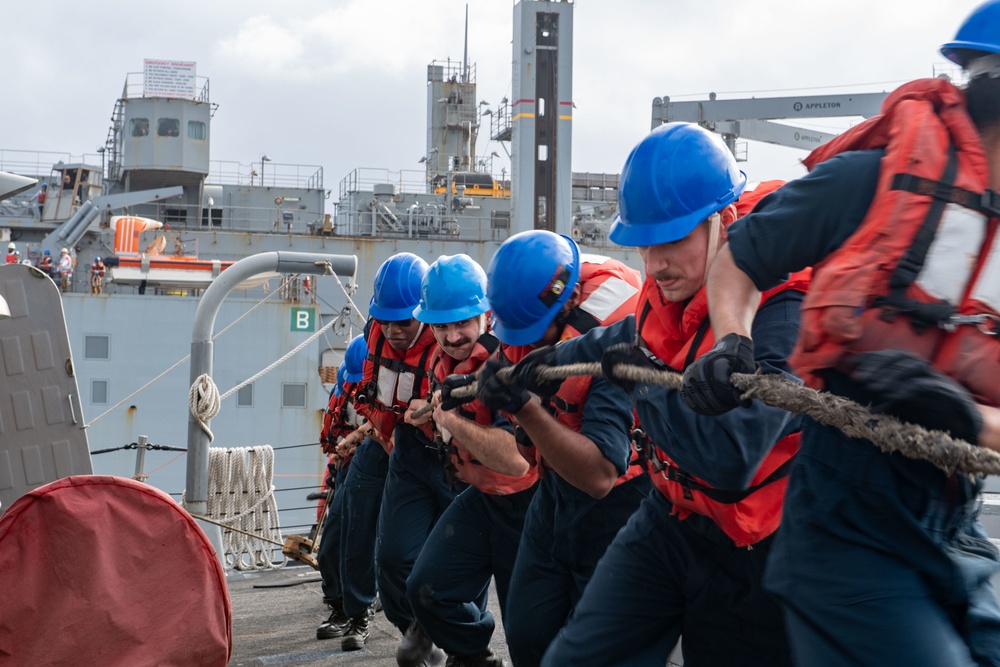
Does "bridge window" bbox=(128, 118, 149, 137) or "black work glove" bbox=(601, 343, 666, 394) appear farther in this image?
"bridge window" bbox=(128, 118, 149, 137)

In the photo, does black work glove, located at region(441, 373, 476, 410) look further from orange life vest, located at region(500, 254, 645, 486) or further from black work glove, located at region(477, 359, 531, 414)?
black work glove, located at region(477, 359, 531, 414)

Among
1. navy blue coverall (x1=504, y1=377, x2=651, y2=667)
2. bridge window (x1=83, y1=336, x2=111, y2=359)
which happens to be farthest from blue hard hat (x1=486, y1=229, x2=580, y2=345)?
bridge window (x1=83, y1=336, x2=111, y2=359)

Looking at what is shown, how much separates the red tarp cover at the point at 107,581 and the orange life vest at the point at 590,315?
1.22 m

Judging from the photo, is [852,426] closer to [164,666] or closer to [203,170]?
[164,666]

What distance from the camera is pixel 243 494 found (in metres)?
12.9

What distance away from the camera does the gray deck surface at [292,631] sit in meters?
6.99

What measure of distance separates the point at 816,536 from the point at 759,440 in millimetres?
572

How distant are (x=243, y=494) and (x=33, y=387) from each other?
8.17m

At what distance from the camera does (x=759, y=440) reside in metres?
2.78

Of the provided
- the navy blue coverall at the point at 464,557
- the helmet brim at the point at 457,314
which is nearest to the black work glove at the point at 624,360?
the navy blue coverall at the point at 464,557

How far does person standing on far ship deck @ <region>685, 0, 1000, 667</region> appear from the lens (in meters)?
2.08

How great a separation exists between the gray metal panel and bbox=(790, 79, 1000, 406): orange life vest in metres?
3.57

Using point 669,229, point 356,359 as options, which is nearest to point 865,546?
point 669,229

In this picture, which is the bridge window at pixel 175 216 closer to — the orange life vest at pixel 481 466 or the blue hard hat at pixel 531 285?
the orange life vest at pixel 481 466
